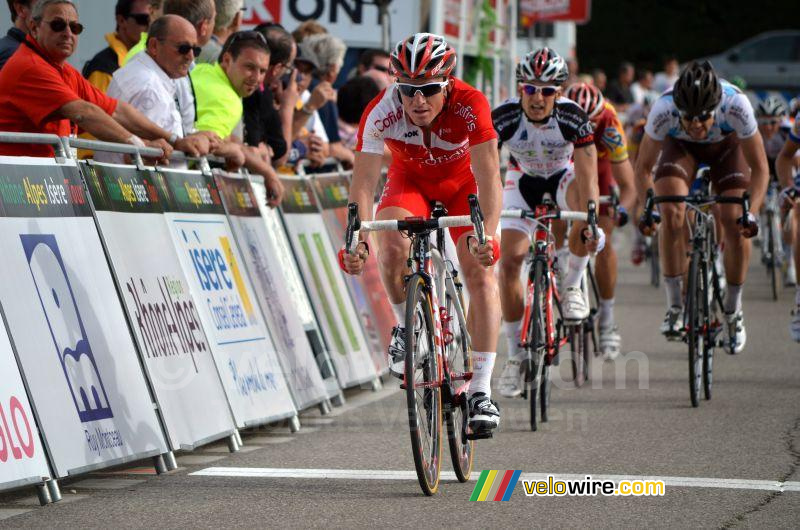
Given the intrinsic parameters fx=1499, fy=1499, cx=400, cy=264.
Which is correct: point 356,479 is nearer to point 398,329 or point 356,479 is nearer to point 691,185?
point 398,329

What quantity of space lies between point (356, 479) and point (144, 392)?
1.14 meters

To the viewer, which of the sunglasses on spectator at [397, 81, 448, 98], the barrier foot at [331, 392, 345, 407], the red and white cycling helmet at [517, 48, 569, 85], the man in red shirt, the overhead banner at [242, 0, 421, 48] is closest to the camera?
the sunglasses on spectator at [397, 81, 448, 98]

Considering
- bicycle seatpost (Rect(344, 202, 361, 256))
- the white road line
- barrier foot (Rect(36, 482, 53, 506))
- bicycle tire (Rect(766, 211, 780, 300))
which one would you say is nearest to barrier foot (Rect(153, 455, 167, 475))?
the white road line

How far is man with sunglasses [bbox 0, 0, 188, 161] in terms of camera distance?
7.82 metres

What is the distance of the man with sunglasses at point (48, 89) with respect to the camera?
25.7 ft

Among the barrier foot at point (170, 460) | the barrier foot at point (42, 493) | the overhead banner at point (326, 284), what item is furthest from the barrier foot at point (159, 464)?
the overhead banner at point (326, 284)

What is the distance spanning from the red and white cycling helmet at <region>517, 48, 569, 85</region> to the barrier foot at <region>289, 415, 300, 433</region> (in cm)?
272

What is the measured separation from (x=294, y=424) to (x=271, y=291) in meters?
0.93

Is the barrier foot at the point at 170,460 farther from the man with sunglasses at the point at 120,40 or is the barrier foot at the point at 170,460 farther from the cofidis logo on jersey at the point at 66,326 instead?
the man with sunglasses at the point at 120,40

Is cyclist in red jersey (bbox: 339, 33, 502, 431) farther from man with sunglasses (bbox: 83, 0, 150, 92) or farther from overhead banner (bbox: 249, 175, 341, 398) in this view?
man with sunglasses (bbox: 83, 0, 150, 92)

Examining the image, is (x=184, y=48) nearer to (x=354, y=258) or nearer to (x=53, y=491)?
(x=354, y=258)

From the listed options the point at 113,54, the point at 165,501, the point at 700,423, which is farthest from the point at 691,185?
the point at 165,501

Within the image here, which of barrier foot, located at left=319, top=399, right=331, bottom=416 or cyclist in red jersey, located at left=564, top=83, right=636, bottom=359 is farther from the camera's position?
cyclist in red jersey, located at left=564, top=83, right=636, bottom=359

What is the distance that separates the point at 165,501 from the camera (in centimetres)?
676
